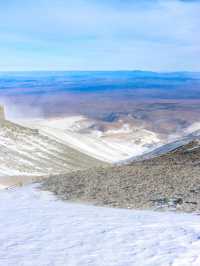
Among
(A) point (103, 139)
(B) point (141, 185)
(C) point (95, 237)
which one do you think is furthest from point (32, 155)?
(A) point (103, 139)

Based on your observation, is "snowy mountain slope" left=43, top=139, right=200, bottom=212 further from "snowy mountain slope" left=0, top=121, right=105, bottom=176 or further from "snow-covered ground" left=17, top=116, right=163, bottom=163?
"snow-covered ground" left=17, top=116, right=163, bottom=163

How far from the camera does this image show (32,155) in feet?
181

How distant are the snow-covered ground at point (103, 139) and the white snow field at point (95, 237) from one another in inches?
2378

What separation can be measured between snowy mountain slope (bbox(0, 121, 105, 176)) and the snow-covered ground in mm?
9717

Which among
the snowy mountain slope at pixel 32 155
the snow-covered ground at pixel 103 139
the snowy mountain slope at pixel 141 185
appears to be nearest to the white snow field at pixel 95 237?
the snowy mountain slope at pixel 141 185

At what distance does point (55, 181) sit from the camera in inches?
672

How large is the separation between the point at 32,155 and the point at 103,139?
53.2 m

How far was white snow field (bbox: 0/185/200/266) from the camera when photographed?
26.7 feet

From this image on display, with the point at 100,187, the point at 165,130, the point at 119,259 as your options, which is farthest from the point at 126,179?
the point at 165,130

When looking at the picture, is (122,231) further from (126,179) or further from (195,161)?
(195,161)

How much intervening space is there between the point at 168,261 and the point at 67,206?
5.47 metres

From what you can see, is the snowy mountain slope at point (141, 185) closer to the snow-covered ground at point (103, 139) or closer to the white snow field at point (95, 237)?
the white snow field at point (95, 237)

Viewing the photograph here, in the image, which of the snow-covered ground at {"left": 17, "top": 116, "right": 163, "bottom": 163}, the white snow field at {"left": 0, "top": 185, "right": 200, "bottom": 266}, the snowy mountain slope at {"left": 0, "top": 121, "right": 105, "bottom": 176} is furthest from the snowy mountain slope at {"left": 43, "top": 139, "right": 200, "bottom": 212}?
the snow-covered ground at {"left": 17, "top": 116, "right": 163, "bottom": 163}

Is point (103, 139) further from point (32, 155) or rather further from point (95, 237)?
point (95, 237)
